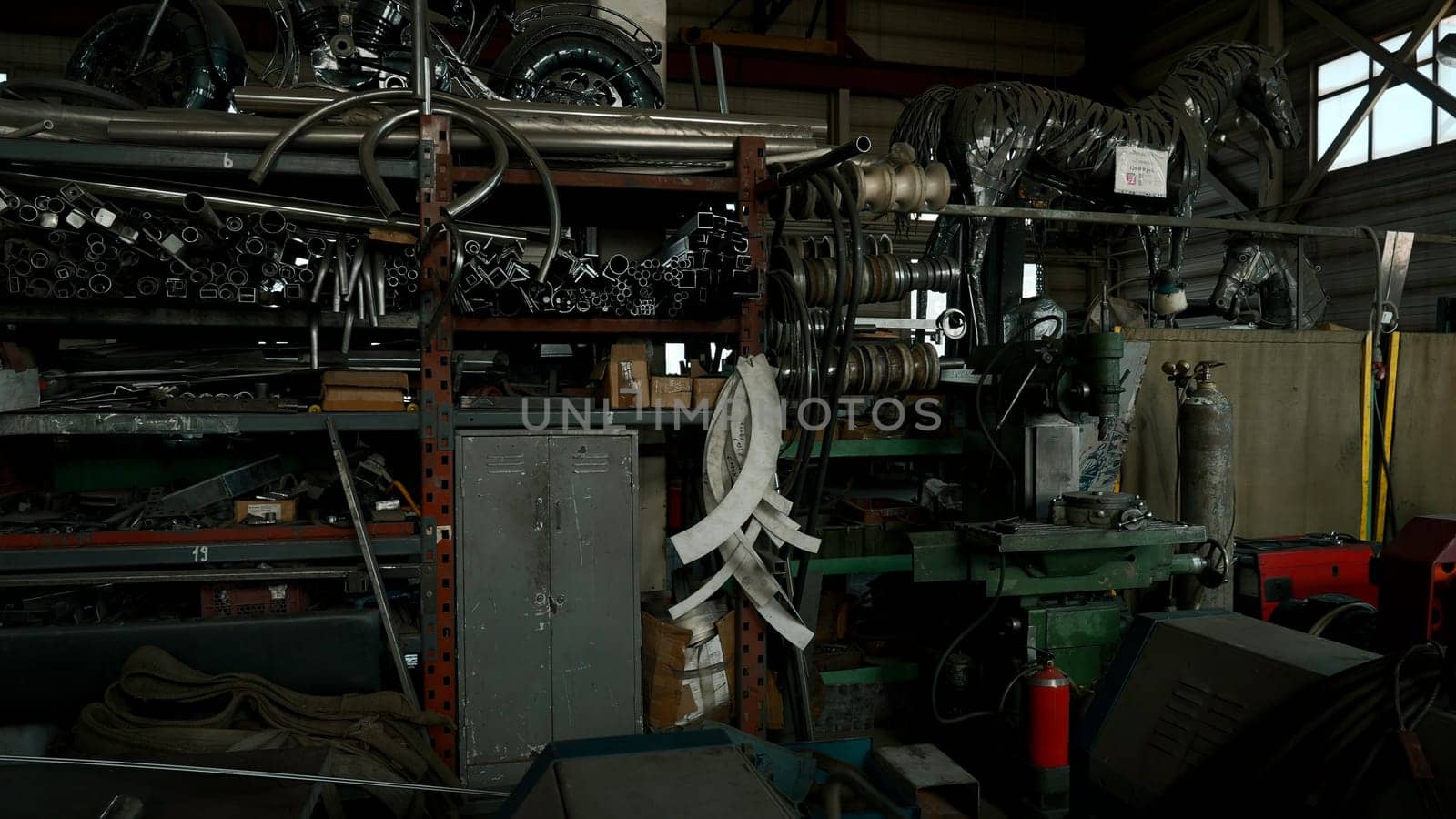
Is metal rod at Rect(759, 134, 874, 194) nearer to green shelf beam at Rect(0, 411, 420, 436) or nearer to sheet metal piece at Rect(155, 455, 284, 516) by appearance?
green shelf beam at Rect(0, 411, 420, 436)

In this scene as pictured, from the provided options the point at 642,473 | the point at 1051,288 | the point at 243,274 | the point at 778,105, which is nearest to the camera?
the point at 243,274

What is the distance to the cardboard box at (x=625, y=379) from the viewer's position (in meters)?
2.11

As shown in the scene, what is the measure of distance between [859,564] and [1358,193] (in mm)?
6040

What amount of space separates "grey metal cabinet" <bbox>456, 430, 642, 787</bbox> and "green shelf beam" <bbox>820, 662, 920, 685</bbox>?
66 centimetres

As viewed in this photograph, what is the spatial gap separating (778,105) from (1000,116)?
4.84 m

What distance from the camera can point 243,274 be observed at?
185cm

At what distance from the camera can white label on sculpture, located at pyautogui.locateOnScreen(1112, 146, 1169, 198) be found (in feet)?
12.3

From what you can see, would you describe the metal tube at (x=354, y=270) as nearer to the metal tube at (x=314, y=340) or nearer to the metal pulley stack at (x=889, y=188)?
the metal tube at (x=314, y=340)

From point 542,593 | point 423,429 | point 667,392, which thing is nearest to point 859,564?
point 667,392

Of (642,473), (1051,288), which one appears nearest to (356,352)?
(642,473)

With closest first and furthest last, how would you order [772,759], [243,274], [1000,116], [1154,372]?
1. [772,759]
2. [243,274]
3. [1154,372]
4. [1000,116]

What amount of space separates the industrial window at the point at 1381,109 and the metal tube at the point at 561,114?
5.94 metres

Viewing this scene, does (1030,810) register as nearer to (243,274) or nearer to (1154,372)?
(1154,372)

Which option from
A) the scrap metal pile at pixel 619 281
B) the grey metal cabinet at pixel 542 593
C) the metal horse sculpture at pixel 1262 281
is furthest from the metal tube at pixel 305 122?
the metal horse sculpture at pixel 1262 281
